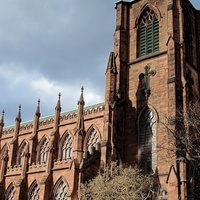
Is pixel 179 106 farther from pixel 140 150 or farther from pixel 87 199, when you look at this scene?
A: pixel 87 199

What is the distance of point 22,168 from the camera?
4006 centimetres

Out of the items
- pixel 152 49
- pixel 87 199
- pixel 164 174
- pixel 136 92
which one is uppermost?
pixel 152 49

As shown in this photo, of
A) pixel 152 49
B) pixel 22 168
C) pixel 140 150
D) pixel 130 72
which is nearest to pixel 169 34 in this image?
pixel 152 49

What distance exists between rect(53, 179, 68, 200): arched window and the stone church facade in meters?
0.09

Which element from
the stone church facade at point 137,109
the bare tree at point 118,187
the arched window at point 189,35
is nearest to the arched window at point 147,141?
the stone church facade at point 137,109

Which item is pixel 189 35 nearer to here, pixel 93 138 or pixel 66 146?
pixel 93 138

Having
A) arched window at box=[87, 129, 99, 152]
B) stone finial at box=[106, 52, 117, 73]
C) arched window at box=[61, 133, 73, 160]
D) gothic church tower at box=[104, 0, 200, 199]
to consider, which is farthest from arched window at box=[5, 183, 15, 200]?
stone finial at box=[106, 52, 117, 73]

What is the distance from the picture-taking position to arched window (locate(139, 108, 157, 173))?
34.2 metres

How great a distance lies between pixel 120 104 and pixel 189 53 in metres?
9.15

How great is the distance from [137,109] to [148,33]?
8596mm

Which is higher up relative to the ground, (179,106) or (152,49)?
(152,49)

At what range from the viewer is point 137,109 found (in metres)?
36.9

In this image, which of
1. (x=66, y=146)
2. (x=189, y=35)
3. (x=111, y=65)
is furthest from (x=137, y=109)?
(x=66, y=146)

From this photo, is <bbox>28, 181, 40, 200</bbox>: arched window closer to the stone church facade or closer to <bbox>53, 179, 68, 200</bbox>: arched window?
the stone church facade
